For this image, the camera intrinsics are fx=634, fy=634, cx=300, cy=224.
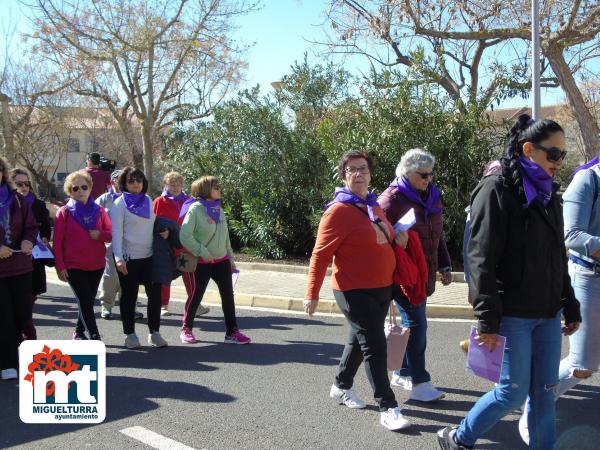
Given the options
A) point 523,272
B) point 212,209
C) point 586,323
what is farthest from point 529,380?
point 212,209

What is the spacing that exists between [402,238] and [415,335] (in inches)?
31.6

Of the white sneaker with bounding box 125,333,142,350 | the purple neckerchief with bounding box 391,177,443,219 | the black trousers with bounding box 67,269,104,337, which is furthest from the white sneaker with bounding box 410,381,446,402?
the black trousers with bounding box 67,269,104,337

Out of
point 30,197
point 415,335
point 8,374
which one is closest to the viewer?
point 415,335

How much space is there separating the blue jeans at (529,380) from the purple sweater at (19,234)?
12.9ft

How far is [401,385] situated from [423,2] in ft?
36.9

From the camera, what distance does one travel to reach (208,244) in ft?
21.2

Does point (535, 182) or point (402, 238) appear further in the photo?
point (402, 238)

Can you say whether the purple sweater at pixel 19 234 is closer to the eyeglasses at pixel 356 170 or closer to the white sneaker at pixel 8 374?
the white sneaker at pixel 8 374

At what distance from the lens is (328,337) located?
23.1 ft

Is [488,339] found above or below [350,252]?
below

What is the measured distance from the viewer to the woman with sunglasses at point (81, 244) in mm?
5953

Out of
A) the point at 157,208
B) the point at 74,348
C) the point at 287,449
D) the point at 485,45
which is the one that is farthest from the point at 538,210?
the point at 485,45

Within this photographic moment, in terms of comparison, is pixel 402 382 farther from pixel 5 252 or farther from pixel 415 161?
pixel 5 252

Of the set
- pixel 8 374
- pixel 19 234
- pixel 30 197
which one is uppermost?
pixel 30 197
